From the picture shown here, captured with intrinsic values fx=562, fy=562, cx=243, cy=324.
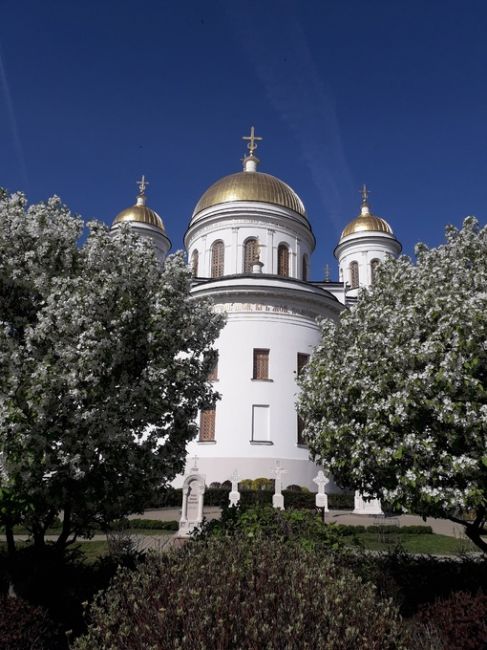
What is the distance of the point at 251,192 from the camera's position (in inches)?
1328

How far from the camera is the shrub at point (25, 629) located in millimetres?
5648

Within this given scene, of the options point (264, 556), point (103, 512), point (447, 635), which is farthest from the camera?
point (103, 512)

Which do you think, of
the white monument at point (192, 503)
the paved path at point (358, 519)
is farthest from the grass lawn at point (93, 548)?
the paved path at point (358, 519)

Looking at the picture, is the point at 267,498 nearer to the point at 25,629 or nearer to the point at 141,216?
the point at 25,629

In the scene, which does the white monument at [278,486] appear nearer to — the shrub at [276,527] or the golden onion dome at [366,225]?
the shrub at [276,527]

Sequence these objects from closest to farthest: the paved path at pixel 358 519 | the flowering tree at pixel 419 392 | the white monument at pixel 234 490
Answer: the flowering tree at pixel 419 392
the paved path at pixel 358 519
the white monument at pixel 234 490

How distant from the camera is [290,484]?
26.4 m

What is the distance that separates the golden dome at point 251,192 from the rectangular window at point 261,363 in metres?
10.2

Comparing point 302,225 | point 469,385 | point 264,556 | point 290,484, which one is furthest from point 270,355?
point 264,556

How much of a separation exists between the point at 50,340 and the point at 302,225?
28.9 metres

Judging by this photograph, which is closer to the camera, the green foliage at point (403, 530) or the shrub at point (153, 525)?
the green foliage at point (403, 530)

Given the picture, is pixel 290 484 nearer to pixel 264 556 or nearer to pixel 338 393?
pixel 338 393

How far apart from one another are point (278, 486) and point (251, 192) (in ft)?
58.9

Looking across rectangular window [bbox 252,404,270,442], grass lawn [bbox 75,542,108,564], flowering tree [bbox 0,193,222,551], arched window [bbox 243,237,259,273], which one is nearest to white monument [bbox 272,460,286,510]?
rectangular window [bbox 252,404,270,442]
